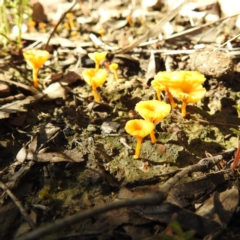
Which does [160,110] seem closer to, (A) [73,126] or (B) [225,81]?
(A) [73,126]

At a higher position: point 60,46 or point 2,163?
point 60,46

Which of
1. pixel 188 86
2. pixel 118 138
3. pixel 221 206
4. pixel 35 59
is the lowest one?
pixel 221 206

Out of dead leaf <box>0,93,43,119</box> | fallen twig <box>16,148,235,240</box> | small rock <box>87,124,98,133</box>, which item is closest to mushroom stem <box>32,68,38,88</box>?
dead leaf <box>0,93,43,119</box>

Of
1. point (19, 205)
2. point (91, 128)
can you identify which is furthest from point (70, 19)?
point (19, 205)

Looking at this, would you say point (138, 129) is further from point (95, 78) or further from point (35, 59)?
point (35, 59)

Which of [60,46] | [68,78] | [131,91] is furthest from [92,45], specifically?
[131,91]

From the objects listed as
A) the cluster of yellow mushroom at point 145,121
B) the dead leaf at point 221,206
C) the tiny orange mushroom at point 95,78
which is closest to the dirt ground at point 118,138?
the dead leaf at point 221,206
